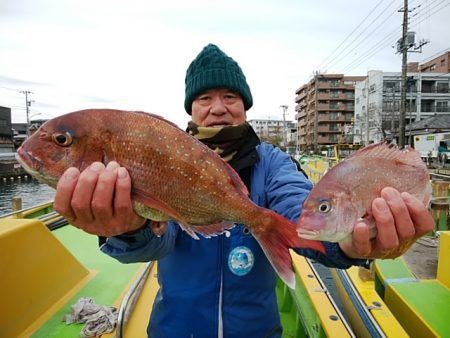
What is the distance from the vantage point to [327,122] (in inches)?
3401

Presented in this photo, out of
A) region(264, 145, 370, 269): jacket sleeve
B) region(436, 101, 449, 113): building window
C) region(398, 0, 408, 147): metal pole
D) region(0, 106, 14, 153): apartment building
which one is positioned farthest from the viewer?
region(436, 101, 449, 113): building window

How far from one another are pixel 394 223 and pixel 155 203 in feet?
3.72

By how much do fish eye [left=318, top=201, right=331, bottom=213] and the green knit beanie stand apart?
1.42 metres

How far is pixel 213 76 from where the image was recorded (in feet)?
8.22

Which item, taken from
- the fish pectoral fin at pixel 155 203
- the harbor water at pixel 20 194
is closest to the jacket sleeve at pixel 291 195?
the fish pectoral fin at pixel 155 203

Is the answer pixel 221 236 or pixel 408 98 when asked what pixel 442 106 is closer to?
pixel 408 98

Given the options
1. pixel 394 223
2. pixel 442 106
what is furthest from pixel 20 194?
pixel 442 106

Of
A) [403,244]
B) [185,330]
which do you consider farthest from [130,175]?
[403,244]

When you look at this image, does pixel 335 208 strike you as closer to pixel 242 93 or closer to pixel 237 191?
pixel 237 191

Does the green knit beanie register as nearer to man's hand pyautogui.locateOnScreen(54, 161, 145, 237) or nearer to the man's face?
the man's face

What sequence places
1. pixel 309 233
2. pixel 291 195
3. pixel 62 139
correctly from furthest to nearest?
1. pixel 291 195
2. pixel 62 139
3. pixel 309 233

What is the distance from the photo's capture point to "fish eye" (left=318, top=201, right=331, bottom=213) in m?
1.44

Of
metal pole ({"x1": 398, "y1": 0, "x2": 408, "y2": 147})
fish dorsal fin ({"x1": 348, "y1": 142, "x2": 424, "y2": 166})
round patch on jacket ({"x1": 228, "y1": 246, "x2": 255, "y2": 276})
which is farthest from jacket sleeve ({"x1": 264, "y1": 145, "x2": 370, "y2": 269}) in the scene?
metal pole ({"x1": 398, "y1": 0, "x2": 408, "y2": 147})

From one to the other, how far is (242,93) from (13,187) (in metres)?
44.0
